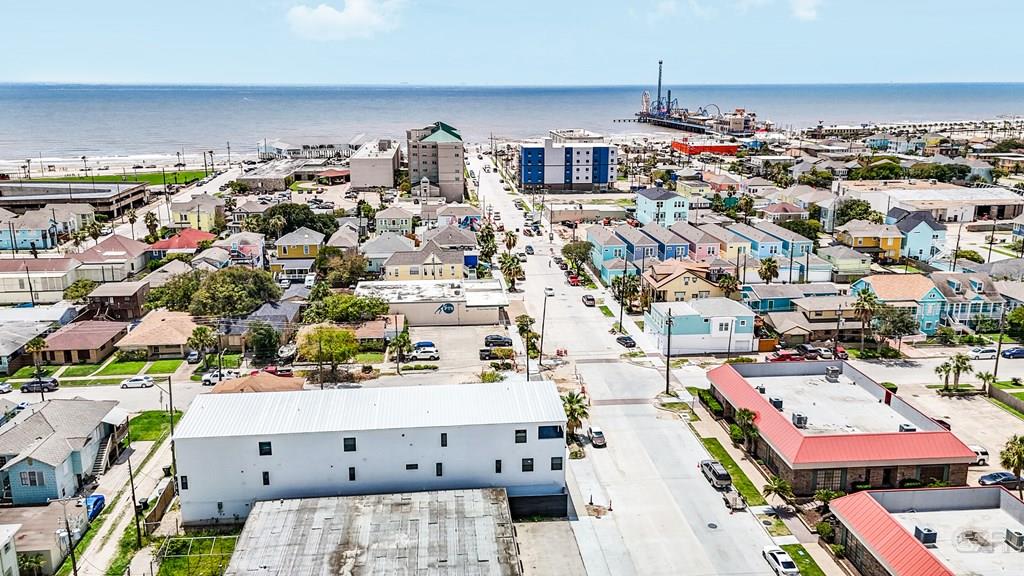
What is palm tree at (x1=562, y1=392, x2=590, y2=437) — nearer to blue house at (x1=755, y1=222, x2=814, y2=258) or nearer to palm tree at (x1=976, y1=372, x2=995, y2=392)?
palm tree at (x1=976, y1=372, x2=995, y2=392)

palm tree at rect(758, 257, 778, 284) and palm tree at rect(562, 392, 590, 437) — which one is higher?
palm tree at rect(758, 257, 778, 284)

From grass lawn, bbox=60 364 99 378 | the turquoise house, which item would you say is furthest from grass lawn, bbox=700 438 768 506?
grass lawn, bbox=60 364 99 378

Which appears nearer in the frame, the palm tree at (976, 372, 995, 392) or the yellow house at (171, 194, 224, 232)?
the palm tree at (976, 372, 995, 392)

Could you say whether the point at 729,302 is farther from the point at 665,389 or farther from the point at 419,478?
the point at 419,478

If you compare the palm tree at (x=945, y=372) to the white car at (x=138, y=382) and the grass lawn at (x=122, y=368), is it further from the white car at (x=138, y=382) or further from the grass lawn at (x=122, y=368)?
the grass lawn at (x=122, y=368)

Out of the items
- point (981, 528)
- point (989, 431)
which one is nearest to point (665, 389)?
point (989, 431)

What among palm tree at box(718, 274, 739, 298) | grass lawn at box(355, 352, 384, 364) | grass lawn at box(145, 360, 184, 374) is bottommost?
grass lawn at box(355, 352, 384, 364)
